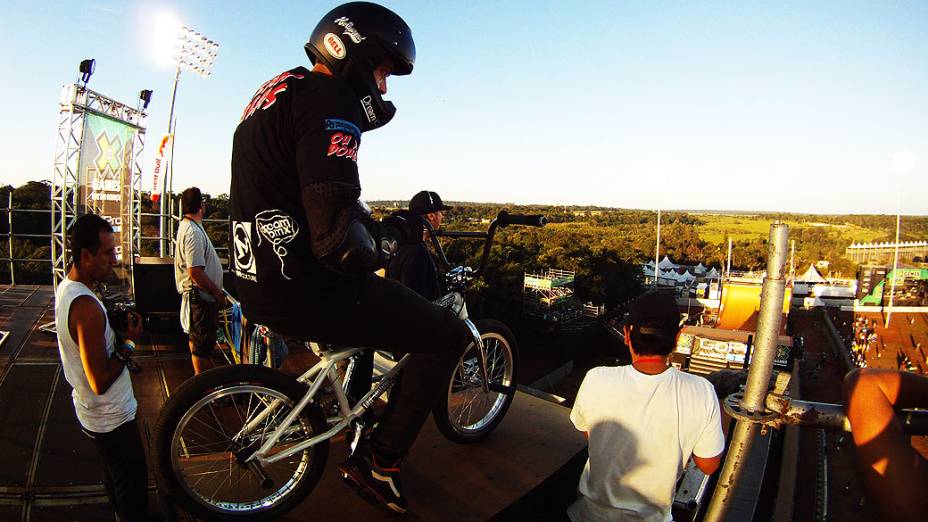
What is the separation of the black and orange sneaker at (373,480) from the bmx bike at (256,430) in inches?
4.7

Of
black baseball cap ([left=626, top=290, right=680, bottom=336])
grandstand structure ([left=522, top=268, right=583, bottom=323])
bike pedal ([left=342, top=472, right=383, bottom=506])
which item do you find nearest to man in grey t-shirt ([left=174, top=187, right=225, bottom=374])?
bike pedal ([left=342, top=472, right=383, bottom=506])

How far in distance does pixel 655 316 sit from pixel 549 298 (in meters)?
37.6

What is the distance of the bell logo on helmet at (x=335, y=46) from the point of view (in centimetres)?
219

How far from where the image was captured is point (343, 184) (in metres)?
1.95

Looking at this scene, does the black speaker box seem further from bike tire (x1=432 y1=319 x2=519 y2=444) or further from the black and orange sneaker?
the black and orange sneaker

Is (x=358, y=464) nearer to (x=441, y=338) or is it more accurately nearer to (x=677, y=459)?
(x=441, y=338)

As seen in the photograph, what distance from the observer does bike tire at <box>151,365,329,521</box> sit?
2.23 meters

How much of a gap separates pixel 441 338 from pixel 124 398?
171 centimetres

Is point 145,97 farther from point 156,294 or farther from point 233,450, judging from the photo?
point 233,450

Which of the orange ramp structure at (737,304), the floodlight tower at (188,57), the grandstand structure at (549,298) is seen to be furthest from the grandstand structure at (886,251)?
the floodlight tower at (188,57)

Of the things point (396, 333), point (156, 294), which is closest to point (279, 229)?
point (396, 333)

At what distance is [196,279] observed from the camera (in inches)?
202

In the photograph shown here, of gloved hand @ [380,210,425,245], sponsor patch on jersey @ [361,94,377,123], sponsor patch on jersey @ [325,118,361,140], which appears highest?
sponsor patch on jersey @ [361,94,377,123]

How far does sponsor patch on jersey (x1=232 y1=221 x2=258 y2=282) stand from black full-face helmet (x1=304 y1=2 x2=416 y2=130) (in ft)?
2.18
